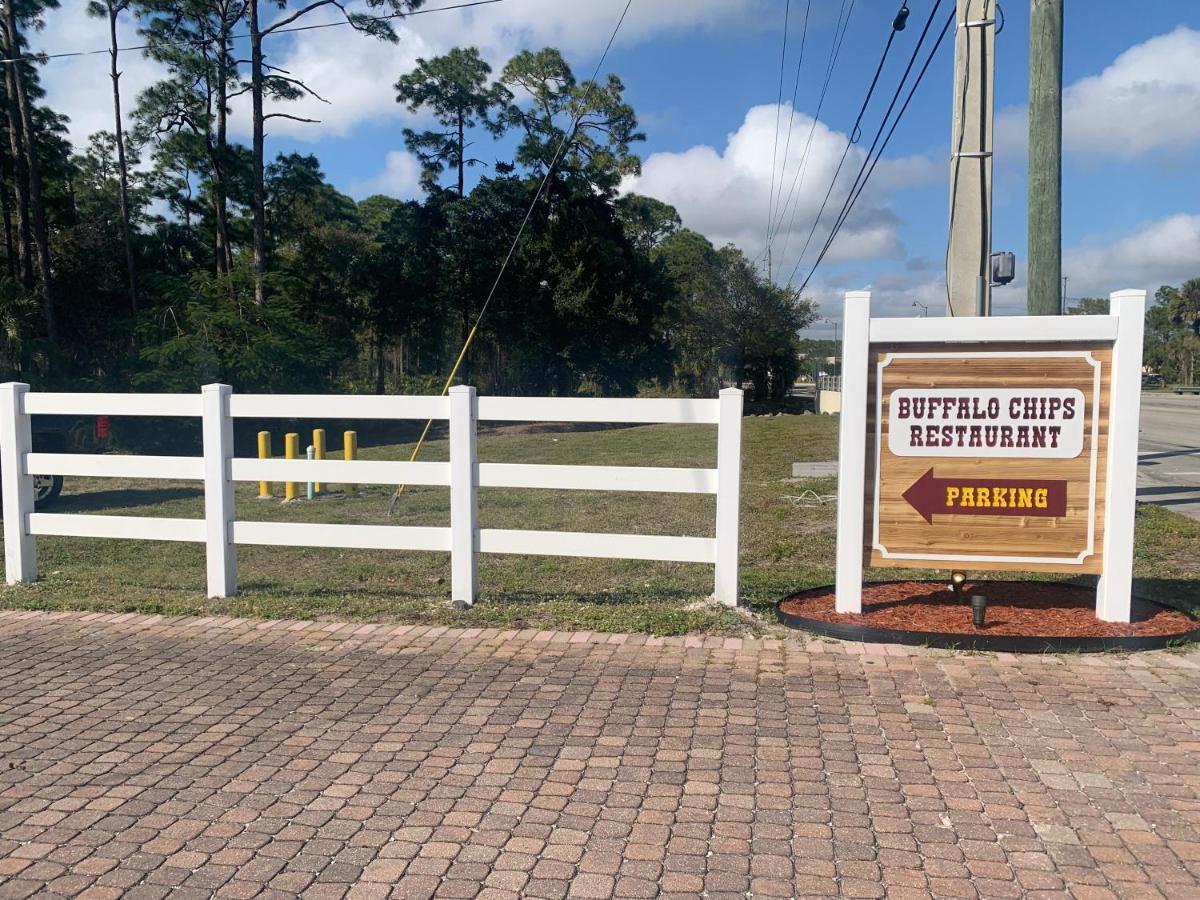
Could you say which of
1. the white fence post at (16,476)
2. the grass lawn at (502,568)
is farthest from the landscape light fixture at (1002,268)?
the white fence post at (16,476)

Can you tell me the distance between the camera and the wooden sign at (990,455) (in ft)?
20.7

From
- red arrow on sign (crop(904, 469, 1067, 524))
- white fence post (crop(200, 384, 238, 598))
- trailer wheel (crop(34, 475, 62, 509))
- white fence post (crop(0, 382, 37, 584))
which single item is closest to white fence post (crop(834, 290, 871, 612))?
red arrow on sign (crop(904, 469, 1067, 524))

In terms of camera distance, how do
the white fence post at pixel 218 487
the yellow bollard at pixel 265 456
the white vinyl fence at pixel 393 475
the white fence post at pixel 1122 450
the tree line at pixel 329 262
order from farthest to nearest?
the tree line at pixel 329 262
the yellow bollard at pixel 265 456
the white fence post at pixel 218 487
the white vinyl fence at pixel 393 475
the white fence post at pixel 1122 450

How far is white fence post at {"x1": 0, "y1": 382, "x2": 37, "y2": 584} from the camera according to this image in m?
7.85

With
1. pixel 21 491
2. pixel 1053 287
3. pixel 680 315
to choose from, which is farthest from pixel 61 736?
pixel 680 315

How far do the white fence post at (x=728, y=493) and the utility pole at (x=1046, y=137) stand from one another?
3.73 metres

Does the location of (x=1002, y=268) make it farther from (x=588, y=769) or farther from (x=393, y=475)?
(x=588, y=769)

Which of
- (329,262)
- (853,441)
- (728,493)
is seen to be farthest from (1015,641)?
(329,262)

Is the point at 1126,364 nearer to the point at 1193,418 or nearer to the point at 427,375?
the point at 1193,418

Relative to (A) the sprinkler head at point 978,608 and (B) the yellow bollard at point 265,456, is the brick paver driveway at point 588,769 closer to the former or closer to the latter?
(A) the sprinkler head at point 978,608

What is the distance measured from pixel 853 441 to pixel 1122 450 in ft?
5.24

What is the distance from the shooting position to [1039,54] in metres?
8.44

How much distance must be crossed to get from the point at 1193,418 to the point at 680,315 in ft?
70.9

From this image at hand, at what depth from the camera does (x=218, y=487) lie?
7465mm
